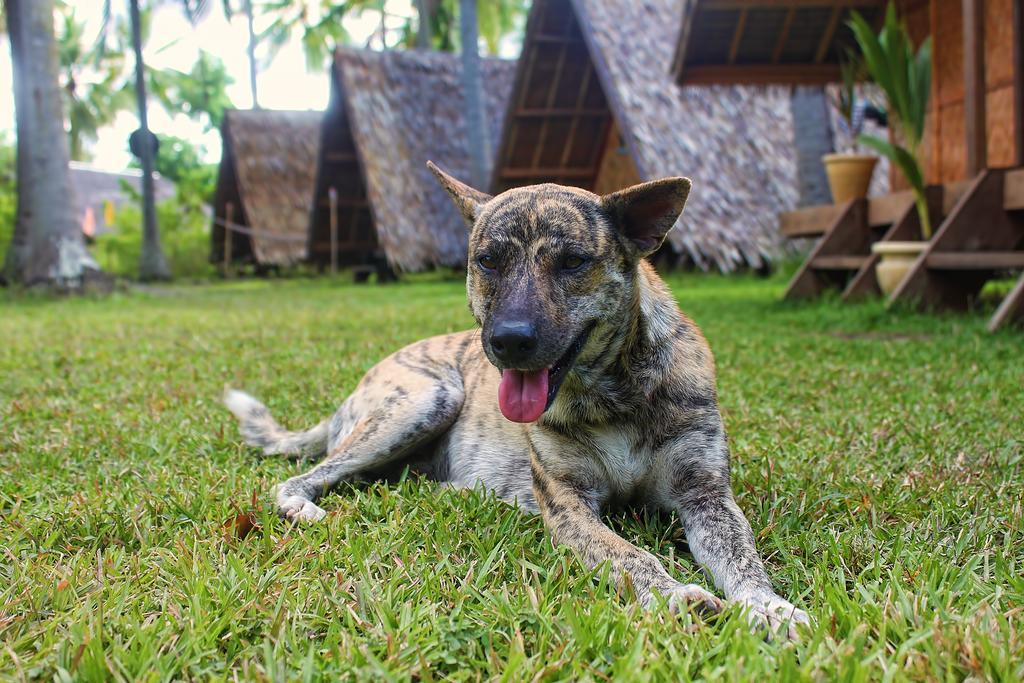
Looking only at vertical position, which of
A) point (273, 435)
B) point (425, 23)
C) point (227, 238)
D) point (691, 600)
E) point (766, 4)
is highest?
point (425, 23)

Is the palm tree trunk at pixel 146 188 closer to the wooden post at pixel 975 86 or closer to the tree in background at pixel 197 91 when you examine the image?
the wooden post at pixel 975 86

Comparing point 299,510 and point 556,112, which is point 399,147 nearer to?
point 556,112

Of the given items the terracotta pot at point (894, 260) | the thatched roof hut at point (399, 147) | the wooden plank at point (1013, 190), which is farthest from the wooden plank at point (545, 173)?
the wooden plank at point (1013, 190)

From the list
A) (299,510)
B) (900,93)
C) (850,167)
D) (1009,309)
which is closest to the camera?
(299,510)

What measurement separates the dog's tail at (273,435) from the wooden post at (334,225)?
622 inches

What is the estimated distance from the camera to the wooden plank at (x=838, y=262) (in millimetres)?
9430

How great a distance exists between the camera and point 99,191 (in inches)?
1745

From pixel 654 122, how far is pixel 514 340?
40.2ft

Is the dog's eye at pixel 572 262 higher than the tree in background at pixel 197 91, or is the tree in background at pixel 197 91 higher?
the tree in background at pixel 197 91

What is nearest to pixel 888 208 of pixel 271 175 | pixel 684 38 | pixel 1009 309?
pixel 684 38

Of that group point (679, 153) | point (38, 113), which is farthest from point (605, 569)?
point (38, 113)

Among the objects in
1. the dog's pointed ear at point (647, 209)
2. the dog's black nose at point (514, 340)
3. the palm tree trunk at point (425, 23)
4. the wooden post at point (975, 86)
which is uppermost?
the palm tree trunk at point (425, 23)

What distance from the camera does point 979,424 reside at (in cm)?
412

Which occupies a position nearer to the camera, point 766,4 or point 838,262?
point 838,262
